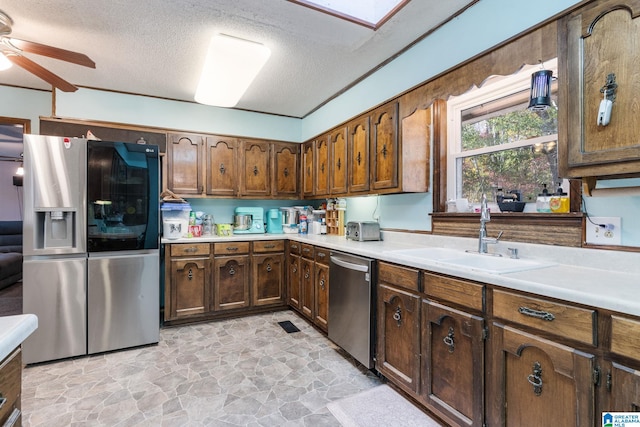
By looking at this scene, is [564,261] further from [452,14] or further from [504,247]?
[452,14]

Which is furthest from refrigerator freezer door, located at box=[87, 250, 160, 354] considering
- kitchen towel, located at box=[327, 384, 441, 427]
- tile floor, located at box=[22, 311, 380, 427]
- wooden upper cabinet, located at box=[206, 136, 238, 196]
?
kitchen towel, located at box=[327, 384, 441, 427]

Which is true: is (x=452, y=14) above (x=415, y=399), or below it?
above

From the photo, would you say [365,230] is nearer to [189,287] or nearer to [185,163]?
[189,287]

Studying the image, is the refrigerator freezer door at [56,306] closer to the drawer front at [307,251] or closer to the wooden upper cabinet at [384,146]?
the drawer front at [307,251]

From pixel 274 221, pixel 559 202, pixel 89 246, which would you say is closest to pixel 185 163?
pixel 274 221

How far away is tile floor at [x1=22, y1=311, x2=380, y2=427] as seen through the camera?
6.04 ft

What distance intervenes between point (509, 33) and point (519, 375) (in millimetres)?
1809

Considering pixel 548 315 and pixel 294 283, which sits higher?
pixel 548 315

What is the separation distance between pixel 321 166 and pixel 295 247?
3.30 feet

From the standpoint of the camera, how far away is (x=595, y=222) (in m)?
1.55

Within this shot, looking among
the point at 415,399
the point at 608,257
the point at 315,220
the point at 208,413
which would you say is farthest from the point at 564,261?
the point at 315,220

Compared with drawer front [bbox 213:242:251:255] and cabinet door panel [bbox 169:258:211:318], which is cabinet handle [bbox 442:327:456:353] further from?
cabinet door panel [bbox 169:258:211:318]

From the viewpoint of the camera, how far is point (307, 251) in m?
3.26

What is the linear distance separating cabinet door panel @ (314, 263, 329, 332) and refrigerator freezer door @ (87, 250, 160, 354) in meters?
1.47
